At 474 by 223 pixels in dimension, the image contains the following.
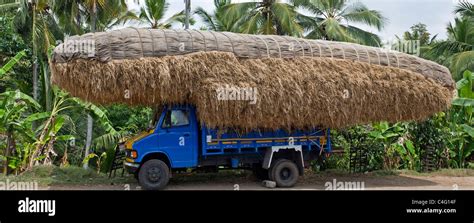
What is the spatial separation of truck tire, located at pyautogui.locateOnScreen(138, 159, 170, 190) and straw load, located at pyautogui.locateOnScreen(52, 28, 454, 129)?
1379mm

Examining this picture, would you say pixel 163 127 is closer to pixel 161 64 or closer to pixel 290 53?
pixel 161 64

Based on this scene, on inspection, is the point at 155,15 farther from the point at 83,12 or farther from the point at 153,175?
the point at 153,175

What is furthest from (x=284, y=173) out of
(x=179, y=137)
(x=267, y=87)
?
(x=179, y=137)

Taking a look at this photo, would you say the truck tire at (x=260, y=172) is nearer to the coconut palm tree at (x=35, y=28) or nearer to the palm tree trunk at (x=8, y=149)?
the palm tree trunk at (x=8, y=149)

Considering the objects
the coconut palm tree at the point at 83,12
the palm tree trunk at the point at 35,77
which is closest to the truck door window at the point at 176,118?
the coconut palm tree at the point at 83,12

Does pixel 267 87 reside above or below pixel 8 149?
above

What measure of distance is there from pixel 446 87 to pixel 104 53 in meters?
9.00

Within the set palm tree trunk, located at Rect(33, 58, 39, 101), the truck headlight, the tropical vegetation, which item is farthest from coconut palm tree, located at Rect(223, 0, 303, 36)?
the truck headlight

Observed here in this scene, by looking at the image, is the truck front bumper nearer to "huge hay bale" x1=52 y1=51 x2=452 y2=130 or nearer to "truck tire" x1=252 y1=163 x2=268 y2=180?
"huge hay bale" x1=52 y1=51 x2=452 y2=130

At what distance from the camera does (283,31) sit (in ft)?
74.5

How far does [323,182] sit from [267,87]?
10.5 ft

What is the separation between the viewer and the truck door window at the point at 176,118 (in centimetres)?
1105

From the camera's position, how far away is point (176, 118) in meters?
11.2

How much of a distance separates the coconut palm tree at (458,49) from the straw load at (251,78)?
10.3 meters
